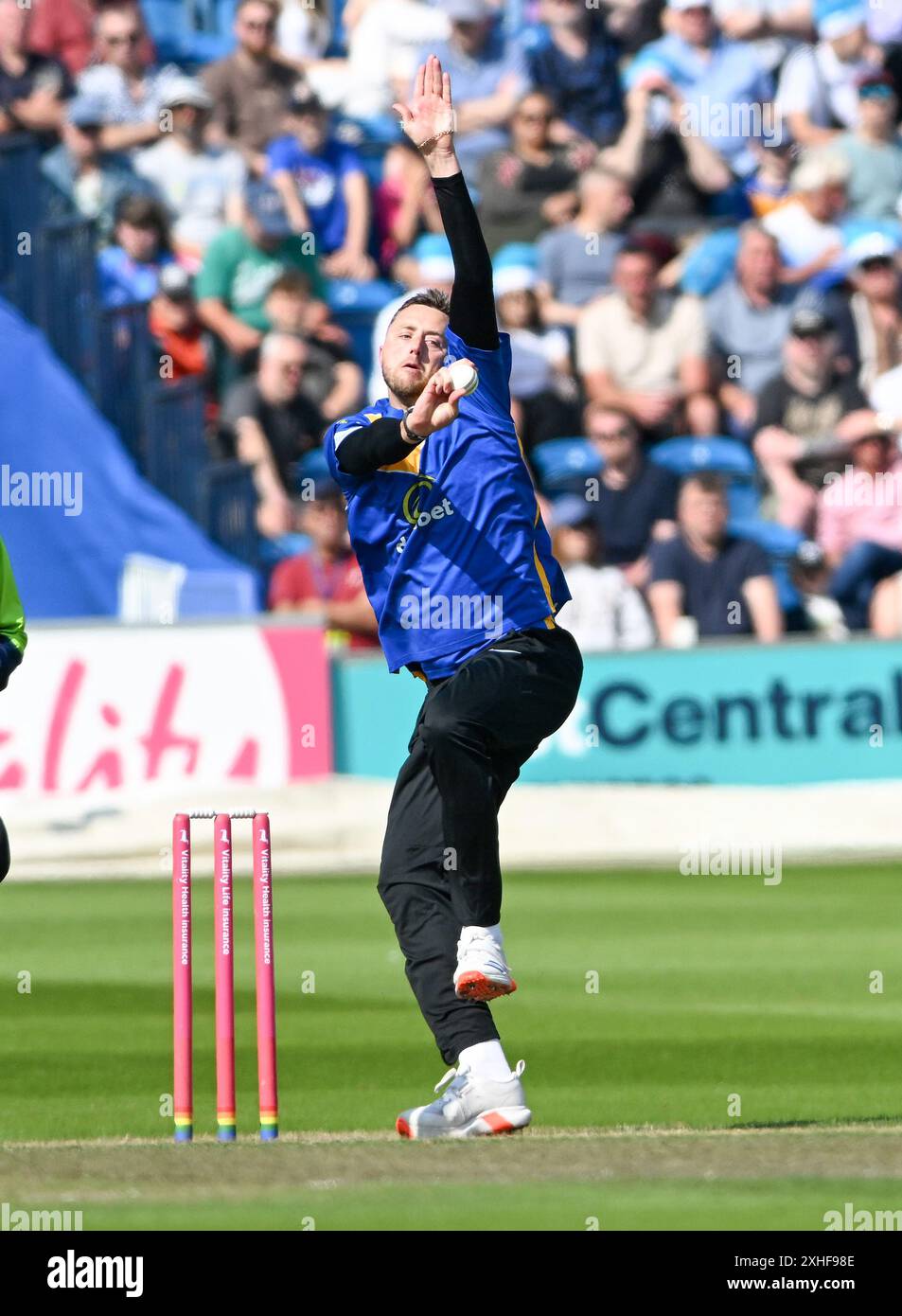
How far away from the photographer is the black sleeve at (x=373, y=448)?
6.96 metres

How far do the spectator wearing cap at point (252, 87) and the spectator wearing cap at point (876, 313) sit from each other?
528 cm

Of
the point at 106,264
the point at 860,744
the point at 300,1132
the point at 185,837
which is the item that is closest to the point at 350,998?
the point at 300,1132

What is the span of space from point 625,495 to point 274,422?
294cm

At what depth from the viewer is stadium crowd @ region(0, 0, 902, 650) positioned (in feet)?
65.6

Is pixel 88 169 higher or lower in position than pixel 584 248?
higher

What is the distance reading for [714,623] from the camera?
63.8 ft

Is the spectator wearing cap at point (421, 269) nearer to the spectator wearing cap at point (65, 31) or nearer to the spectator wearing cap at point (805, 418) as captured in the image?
the spectator wearing cap at point (805, 418)

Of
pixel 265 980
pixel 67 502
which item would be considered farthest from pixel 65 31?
pixel 265 980

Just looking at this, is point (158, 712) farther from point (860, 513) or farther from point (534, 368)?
point (860, 513)

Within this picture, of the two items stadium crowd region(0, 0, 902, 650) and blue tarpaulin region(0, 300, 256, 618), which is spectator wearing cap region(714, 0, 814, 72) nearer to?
stadium crowd region(0, 0, 902, 650)

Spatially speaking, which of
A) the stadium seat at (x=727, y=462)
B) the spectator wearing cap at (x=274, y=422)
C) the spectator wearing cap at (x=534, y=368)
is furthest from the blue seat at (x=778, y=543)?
the spectator wearing cap at (x=274, y=422)

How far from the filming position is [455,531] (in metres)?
7.29

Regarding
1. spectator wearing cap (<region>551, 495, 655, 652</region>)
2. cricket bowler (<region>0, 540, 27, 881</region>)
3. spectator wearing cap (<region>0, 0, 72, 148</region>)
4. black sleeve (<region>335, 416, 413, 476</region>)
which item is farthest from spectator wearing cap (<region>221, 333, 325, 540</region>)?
black sleeve (<region>335, 416, 413, 476</region>)

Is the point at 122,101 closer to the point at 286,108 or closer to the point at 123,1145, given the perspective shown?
the point at 286,108
